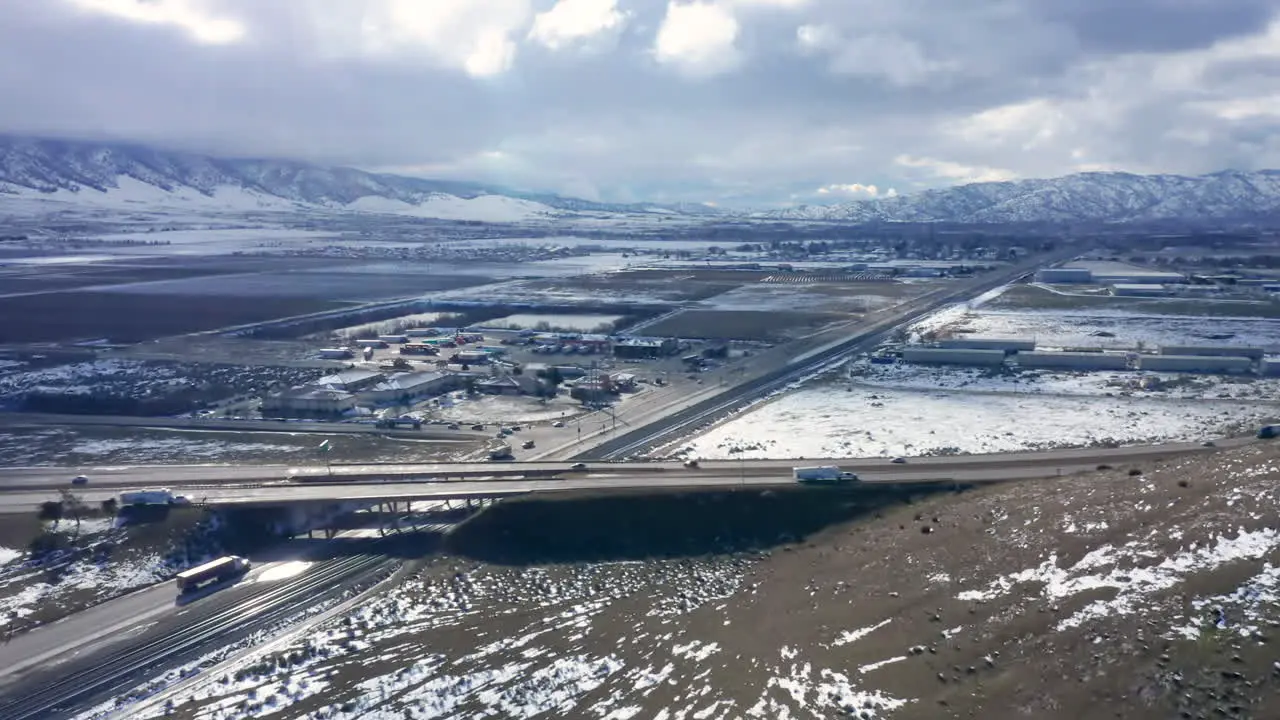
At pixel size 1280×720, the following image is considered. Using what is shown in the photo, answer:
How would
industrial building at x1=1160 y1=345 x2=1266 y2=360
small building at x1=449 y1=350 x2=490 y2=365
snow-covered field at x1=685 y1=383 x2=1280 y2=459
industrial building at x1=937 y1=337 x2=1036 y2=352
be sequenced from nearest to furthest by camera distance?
1. snow-covered field at x1=685 y1=383 x2=1280 y2=459
2. industrial building at x1=1160 y1=345 x2=1266 y2=360
3. industrial building at x1=937 y1=337 x2=1036 y2=352
4. small building at x1=449 y1=350 x2=490 y2=365

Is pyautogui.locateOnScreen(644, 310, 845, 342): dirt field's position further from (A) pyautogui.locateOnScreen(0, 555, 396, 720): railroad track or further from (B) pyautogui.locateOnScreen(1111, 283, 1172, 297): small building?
(A) pyautogui.locateOnScreen(0, 555, 396, 720): railroad track

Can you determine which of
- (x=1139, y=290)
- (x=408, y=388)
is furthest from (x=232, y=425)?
(x=1139, y=290)

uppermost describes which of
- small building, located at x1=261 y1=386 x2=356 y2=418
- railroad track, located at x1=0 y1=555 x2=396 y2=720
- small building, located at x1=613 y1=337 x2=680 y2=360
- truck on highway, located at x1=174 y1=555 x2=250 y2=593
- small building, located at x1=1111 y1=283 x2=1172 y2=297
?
small building, located at x1=1111 y1=283 x2=1172 y2=297

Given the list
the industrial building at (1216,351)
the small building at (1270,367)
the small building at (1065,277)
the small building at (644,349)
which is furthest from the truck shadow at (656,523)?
the small building at (1065,277)

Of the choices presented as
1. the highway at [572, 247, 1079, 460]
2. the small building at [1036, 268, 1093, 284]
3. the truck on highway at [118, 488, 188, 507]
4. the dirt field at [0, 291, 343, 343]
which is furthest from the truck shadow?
the small building at [1036, 268, 1093, 284]

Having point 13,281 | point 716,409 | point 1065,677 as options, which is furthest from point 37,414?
point 13,281

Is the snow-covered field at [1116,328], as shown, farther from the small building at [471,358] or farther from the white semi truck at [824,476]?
the white semi truck at [824,476]

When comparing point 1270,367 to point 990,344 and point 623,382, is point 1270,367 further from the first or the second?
point 623,382
